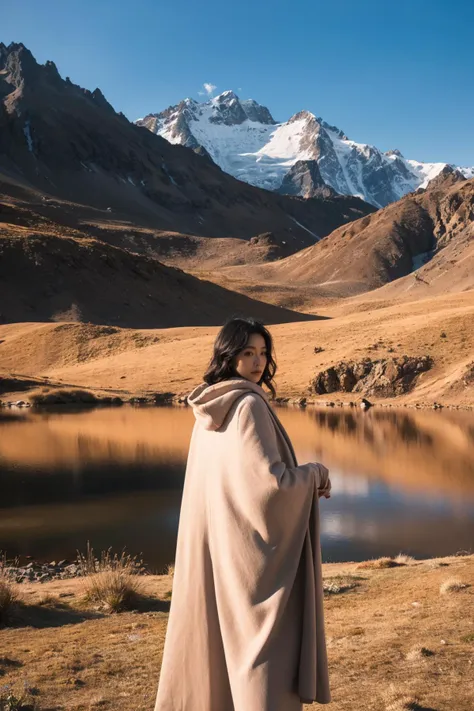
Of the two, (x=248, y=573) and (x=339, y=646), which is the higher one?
(x=248, y=573)

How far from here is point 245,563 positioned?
3645 millimetres

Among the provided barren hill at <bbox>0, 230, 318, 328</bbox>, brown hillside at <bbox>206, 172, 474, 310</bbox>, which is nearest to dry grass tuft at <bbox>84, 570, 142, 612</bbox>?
barren hill at <bbox>0, 230, 318, 328</bbox>

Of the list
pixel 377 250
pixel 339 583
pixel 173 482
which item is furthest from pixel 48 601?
pixel 377 250

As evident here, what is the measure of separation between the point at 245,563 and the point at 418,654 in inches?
141

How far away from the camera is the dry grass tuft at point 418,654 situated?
6.40 metres

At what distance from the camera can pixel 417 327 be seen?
172 ft

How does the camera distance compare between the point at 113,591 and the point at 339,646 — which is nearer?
the point at 339,646

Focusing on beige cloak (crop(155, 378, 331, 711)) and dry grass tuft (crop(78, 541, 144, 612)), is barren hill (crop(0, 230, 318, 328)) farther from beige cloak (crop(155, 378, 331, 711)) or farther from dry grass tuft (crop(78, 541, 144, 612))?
beige cloak (crop(155, 378, 331, 711))

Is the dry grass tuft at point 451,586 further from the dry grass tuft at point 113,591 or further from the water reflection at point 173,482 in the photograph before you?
the water reflection at point 173,482

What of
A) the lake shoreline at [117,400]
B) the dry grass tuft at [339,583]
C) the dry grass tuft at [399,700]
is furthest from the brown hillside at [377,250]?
the dry grass tuft at [399,700]

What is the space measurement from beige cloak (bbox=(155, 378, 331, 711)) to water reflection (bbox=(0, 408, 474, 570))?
11029 mm

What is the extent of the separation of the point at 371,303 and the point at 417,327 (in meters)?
47.4

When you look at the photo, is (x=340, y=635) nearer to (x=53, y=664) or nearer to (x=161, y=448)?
(x=53, y=664)

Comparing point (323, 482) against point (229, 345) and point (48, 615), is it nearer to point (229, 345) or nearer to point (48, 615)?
point (229, 345)
